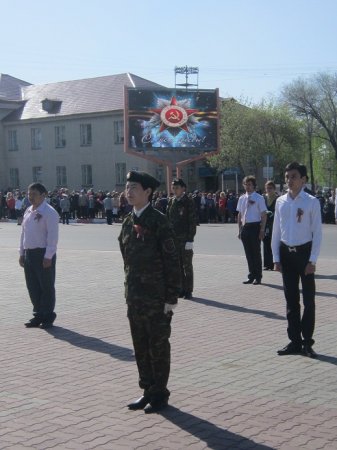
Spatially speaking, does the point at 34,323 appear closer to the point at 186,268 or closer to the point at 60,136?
the point at 186,268

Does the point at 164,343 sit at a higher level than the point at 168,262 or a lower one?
lower

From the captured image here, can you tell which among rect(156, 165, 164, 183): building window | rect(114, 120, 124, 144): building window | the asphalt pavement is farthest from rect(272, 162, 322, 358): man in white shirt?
rect(156, 165, 164, 183): building window

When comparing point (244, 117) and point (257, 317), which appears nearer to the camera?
point (257, 317)

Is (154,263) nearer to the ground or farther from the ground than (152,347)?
farther from the ground

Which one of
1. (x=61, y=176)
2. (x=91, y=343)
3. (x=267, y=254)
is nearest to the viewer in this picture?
(x=91, y=343)

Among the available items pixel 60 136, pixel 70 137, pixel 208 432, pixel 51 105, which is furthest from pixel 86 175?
pixel 208 432

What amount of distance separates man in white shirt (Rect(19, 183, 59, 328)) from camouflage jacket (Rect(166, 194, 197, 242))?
7.92 ft

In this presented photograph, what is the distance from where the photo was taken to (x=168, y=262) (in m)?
5.93

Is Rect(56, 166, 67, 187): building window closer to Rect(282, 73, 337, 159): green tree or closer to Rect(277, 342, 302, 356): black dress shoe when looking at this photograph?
Rect(282, 73, 337, 159): green tree

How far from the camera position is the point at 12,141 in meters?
64.5

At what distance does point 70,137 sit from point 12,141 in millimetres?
6729

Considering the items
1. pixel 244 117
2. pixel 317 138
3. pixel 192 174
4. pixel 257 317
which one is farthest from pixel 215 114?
pixel 257 317

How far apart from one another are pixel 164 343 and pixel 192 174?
55433 mm

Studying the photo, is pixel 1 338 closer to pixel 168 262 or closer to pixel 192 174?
pixel 168 262
